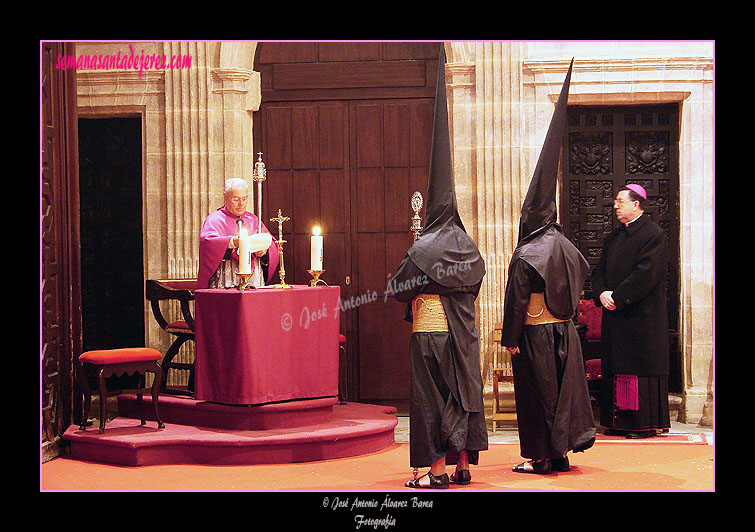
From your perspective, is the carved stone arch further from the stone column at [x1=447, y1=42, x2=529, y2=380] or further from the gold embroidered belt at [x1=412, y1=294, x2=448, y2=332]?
the gold embroidered belt at [x1=412, y1=294, x2=448, y2=332]

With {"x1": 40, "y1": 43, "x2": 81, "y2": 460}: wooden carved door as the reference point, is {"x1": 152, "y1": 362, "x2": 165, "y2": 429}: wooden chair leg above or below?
below

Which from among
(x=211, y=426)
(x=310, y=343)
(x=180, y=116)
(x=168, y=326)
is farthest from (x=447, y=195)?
(x=180, y=116)

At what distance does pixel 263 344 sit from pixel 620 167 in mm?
3862

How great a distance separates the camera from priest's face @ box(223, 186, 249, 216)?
25.3 feet

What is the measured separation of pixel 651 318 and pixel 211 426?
3667 millimetres

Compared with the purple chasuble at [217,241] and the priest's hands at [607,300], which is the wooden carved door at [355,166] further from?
the priest's hands at [607,300]

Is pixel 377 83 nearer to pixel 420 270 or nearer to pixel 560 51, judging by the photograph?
pixel 560 51

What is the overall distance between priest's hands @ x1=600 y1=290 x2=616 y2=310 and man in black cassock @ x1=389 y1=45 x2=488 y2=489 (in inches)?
90.8

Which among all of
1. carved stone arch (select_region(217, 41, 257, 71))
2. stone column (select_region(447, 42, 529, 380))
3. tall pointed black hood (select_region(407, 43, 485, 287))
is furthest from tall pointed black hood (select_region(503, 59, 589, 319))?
carved stone arch (select_region(217, 41, 257, 71))

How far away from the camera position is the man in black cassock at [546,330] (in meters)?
6.31

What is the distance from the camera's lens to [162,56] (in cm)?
877

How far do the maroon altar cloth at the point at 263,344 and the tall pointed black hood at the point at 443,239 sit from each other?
4.83 ft
